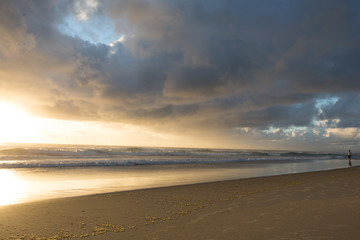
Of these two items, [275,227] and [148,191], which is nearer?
[275,227]

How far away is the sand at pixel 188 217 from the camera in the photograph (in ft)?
17.9

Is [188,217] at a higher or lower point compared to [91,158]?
higher

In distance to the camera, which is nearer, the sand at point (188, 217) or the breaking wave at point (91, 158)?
the sand at point (188, 217)

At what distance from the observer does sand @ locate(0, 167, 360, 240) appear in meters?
5.45

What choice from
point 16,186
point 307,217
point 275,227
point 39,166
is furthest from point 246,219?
point 39,166

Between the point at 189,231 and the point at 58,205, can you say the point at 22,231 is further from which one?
the point at 189,231

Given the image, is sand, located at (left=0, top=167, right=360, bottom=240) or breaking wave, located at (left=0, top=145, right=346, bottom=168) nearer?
sand, located at (left=0, top=167, right=360, bottom=240)

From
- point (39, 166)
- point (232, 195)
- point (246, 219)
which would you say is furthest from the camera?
point (39, 166)

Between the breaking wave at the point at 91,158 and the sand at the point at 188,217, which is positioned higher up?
the sand at the point at 188,217

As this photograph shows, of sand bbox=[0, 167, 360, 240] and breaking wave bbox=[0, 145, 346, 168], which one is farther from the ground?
sand bbox=[0, 167, 360, 240]

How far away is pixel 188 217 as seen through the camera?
688cm

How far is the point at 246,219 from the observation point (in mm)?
6379

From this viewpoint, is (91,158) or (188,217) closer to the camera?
(188,217)

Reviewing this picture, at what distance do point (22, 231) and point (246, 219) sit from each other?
5.84 metres
